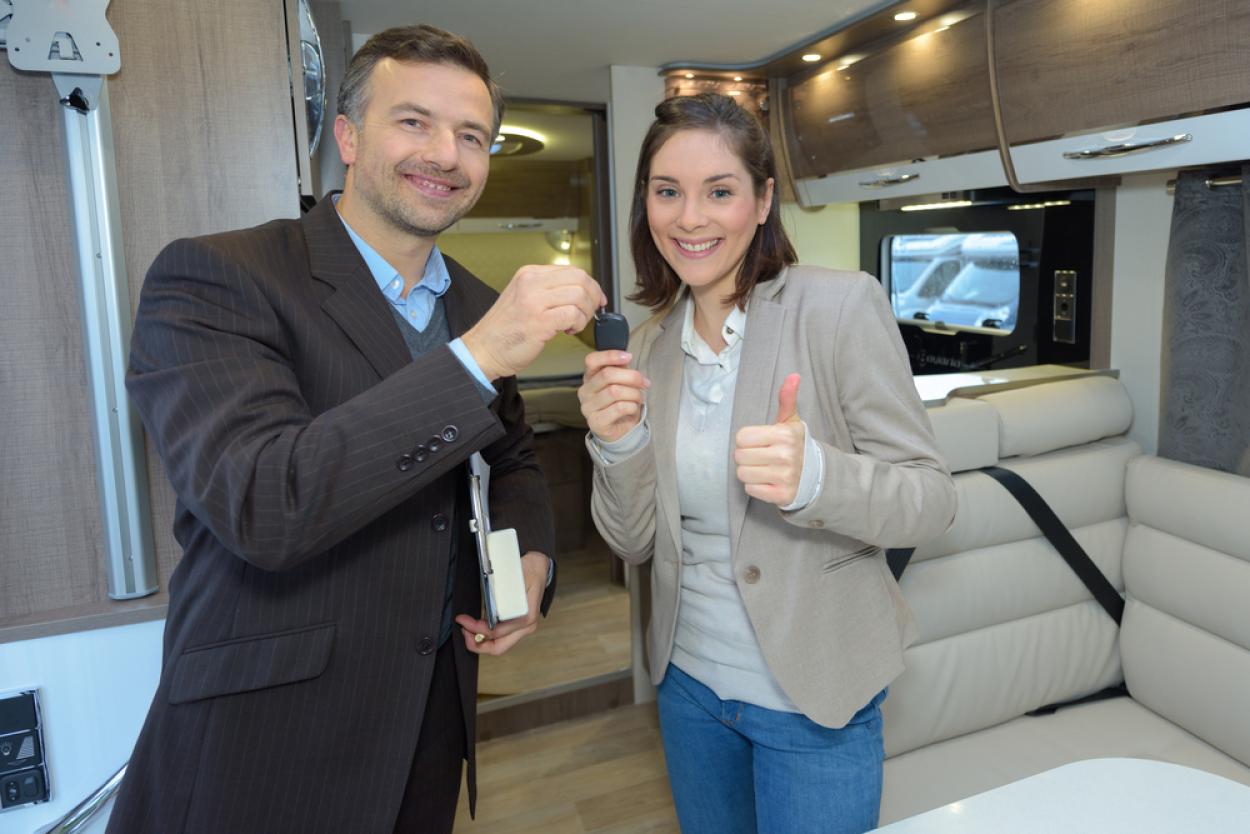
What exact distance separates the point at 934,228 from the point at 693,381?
227cm

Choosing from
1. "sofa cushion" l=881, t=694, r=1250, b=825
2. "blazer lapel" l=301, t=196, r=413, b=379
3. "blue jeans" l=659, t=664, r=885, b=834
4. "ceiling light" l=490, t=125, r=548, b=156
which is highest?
"ceiling light" l=490, t=125, r=548, b=156

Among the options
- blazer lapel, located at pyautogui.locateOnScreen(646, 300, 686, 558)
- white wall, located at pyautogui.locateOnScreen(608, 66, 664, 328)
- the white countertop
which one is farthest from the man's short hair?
white wall, located at pyautogui.locateOnScreen(608, 66, 664, 328)

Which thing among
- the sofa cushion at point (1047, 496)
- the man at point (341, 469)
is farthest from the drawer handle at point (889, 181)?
the man at point (341, 469)

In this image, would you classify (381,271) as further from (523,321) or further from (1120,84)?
(1120,84)

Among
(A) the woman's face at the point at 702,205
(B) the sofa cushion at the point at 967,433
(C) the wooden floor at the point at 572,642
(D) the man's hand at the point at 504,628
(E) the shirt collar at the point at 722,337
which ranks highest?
(A) the woman's face at the point at 702,205

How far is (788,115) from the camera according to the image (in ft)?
10.6

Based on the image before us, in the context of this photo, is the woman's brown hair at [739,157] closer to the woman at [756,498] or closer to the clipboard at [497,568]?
the woman at [756,498]

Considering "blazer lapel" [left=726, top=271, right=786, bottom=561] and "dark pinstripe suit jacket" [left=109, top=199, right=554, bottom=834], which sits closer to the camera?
"dark pinstripe suit jacket" [left=109, top=199, right=554, bottom=834]

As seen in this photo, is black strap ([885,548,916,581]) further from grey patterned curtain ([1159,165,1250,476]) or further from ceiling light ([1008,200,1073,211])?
ceiling light ([1008,200,1073,211])

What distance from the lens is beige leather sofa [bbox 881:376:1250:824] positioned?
6.93 feet

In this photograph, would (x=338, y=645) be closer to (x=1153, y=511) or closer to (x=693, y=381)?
(x=693, y=381)

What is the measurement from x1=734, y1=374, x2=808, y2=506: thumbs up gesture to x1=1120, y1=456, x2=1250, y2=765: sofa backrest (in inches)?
65.0

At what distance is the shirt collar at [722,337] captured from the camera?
56.6 inches

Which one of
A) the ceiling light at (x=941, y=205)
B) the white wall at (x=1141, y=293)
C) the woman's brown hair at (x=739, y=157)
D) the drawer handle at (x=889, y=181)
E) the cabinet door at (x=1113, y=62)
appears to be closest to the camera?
the woman's brown hair at (x=739, y=157)
